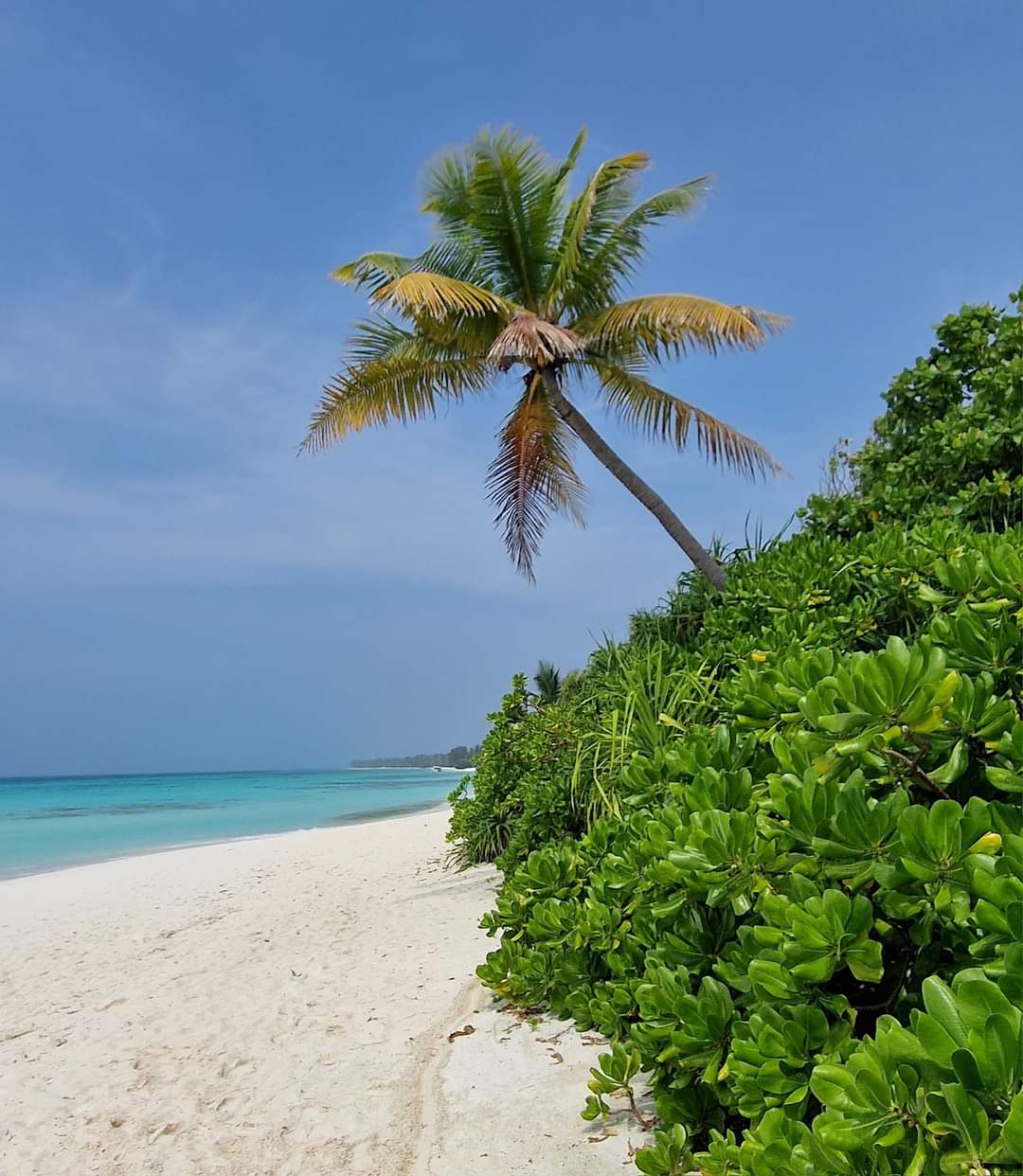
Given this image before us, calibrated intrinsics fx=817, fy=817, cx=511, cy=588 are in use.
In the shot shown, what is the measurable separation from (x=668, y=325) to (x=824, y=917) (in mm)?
8492

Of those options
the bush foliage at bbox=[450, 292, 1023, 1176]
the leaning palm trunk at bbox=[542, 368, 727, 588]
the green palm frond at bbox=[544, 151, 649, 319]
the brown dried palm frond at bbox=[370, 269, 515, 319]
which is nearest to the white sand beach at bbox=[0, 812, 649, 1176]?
the bush foliage at bbox=[450, 292, 1023, 1176]

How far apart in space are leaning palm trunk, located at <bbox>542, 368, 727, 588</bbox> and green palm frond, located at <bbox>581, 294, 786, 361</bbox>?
3.00ft

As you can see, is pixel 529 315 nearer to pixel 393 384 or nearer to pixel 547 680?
pixel 393 384

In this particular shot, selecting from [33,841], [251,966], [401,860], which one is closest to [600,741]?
[251,966]

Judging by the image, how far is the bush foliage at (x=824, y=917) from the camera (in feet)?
4.19

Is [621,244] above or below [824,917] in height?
above

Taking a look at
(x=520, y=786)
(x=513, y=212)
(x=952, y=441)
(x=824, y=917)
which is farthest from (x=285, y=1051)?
(x=513, y=212)

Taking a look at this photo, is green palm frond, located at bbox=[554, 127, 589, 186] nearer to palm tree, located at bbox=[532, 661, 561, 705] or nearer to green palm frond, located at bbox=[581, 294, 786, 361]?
green palm frond, located at bbox=[581, 294, 786, 361]

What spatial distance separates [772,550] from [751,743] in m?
4.67

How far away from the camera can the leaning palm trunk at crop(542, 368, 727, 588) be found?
861cm

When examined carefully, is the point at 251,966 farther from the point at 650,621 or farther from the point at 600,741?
the point at 650,621

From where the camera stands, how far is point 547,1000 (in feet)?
13.4

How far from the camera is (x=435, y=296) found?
8.80 metres

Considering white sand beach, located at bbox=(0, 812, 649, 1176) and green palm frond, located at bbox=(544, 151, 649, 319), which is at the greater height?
green palm frond, located at bbox=(544, 151, 649, 319)
